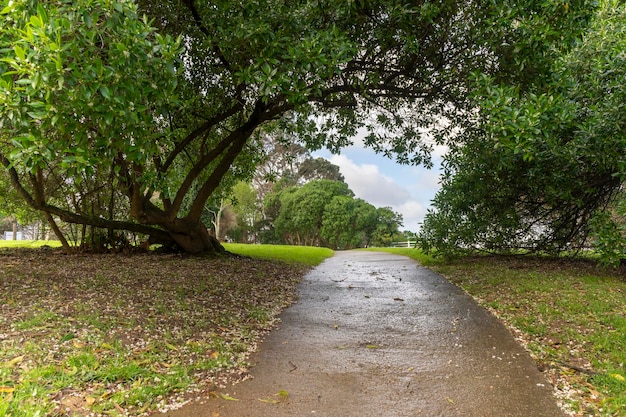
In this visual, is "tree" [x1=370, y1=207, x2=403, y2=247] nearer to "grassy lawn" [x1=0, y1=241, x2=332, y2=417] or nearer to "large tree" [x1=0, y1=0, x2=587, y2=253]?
"large tree" [x1=0, y1=0, x2=587, y2=253]

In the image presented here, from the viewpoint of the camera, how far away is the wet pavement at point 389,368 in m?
3.65

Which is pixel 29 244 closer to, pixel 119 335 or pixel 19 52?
pixel 119 335

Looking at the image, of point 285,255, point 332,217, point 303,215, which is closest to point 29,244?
point 285,255

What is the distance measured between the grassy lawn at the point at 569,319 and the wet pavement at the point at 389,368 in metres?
0.27

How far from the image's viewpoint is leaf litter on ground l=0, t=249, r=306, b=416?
3510mm

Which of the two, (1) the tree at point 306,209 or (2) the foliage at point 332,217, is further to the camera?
(1) the tree at point 306,209

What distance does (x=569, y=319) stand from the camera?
241 inches

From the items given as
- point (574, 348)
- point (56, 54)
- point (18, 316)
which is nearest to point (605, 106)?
point (574, 348)

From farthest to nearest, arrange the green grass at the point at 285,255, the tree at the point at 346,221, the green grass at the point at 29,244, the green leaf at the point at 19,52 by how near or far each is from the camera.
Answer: the tree at the point at 346,221 < the green grass at the point at 29,244 < the green grass at the point at 285,255 < the green leaf at the point at 19,52

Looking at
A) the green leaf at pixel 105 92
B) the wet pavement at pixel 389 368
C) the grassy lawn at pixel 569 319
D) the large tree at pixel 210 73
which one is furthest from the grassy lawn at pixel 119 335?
the grassy lawn at pixel 569 319

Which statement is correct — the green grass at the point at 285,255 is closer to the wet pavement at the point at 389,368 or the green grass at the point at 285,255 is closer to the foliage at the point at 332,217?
the wet pavement at the point at 389,368

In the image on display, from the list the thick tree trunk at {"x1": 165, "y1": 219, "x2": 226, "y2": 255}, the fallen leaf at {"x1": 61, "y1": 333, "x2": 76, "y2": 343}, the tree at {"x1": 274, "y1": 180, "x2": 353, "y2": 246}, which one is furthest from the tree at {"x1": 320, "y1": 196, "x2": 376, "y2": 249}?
the fallen leaf at {"x1": 61, "y1": 333, "x2": 76, "y2": 343}

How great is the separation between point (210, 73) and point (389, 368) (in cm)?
806

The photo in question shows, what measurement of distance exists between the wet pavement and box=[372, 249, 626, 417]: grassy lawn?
10.7 inches
